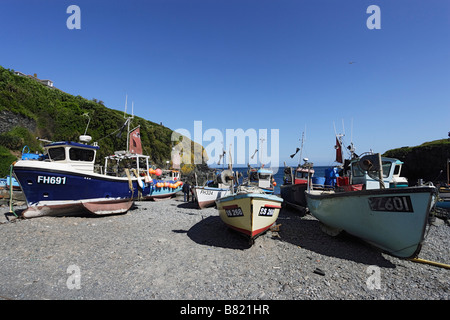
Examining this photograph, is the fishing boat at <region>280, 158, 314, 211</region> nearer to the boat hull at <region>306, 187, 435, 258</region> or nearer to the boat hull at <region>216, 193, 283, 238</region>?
the boat hull at <region>306, 187, 435, 258</region>

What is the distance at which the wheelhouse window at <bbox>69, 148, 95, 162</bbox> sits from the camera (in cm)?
1128

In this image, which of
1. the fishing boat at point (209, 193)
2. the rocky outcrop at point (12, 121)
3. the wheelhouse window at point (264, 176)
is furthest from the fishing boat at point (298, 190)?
the rocky outcrop at point (12, 121)

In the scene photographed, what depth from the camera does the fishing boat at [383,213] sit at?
19.7ft

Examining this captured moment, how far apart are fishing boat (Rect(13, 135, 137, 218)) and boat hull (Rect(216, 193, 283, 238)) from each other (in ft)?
24.0

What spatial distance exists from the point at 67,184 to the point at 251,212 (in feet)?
30.4

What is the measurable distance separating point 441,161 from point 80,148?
51.1 meters

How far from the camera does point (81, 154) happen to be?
38.2 feet

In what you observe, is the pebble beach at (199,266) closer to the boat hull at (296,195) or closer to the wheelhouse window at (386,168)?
the wheelhouse window at (386,168)

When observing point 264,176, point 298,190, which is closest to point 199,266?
point 298,190

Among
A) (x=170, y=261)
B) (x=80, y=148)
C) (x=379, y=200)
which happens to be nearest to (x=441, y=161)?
(x=379, y=200)

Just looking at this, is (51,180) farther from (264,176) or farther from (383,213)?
(264,176)

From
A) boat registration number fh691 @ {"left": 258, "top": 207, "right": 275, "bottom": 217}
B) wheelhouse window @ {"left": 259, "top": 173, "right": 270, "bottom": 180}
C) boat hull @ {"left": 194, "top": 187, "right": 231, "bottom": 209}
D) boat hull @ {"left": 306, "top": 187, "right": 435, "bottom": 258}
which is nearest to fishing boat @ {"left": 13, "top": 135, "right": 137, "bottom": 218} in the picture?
boat hull @ {"left": 194, "top": 187, "right": 231, "bottom": 209}

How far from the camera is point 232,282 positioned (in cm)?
536
